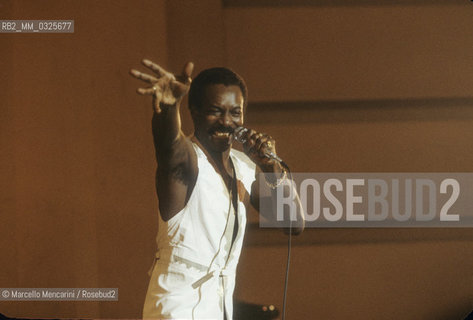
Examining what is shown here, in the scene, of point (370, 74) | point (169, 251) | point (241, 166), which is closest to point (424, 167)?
point (370, 74)

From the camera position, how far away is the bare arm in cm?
154

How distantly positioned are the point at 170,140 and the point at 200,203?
0.31 meters

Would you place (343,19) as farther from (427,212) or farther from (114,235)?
(114,235)

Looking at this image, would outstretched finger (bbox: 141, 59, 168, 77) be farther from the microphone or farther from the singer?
the microphone

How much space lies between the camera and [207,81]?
2.14m

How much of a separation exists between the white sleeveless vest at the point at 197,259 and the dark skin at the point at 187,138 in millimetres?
51

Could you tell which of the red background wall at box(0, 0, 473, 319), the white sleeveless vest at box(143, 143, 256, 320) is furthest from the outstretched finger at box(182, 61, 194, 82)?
the red background wall at box(0, 0, 473, 319)

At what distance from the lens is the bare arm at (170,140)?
1.54 m

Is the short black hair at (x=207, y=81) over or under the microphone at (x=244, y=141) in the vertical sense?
over

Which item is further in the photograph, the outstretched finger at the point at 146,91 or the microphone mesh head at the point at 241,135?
the microphone mesh head at the point at 241,135

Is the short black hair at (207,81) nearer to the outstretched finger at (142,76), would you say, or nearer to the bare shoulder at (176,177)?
the bare shoulder at (176,177)

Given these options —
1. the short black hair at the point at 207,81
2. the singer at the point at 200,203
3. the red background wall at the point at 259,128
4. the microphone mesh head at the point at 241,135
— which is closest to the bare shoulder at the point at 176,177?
the singer at the point at 200,203

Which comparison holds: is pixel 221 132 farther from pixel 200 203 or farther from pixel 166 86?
pixel 166 86

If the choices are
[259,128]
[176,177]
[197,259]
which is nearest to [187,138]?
[176,177]
